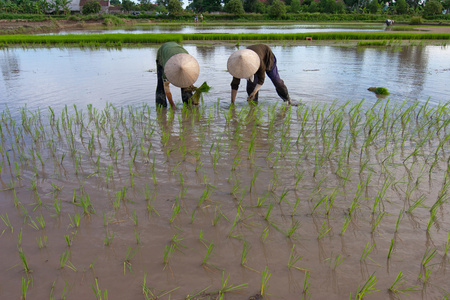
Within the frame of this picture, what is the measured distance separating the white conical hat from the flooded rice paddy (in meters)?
0.66

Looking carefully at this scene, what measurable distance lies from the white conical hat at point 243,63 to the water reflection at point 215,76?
4.54ft

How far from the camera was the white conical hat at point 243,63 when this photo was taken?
3709 mm

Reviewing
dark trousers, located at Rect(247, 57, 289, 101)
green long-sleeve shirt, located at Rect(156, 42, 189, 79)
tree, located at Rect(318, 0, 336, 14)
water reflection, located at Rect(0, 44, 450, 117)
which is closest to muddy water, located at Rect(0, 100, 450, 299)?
green long-sleeve shirt, located at Rect(156, 42, 189, 79)

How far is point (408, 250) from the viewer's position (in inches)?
70.6

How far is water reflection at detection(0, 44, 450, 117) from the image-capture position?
5375 millimetres

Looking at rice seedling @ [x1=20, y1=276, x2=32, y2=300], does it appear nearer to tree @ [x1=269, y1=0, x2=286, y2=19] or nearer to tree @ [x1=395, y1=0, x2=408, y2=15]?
tree @ [x1=269, y1=0, x2=286, y2=19]

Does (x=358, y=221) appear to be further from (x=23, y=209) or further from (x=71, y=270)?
(x=23, y=209)

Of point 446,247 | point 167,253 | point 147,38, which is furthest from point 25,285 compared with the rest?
point 147,38

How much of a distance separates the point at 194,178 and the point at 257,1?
44.9 m

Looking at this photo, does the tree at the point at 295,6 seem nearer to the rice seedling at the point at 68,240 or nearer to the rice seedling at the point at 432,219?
the rice seedling at the point at 432,219

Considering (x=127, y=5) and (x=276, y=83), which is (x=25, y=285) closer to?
(x=276, y=83)

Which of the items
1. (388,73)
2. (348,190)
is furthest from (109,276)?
(388,73)

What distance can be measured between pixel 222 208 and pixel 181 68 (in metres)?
1.79

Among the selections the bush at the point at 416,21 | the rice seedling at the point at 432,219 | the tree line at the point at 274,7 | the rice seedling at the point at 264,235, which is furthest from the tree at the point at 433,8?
the rice seedling at the point at 264,235
